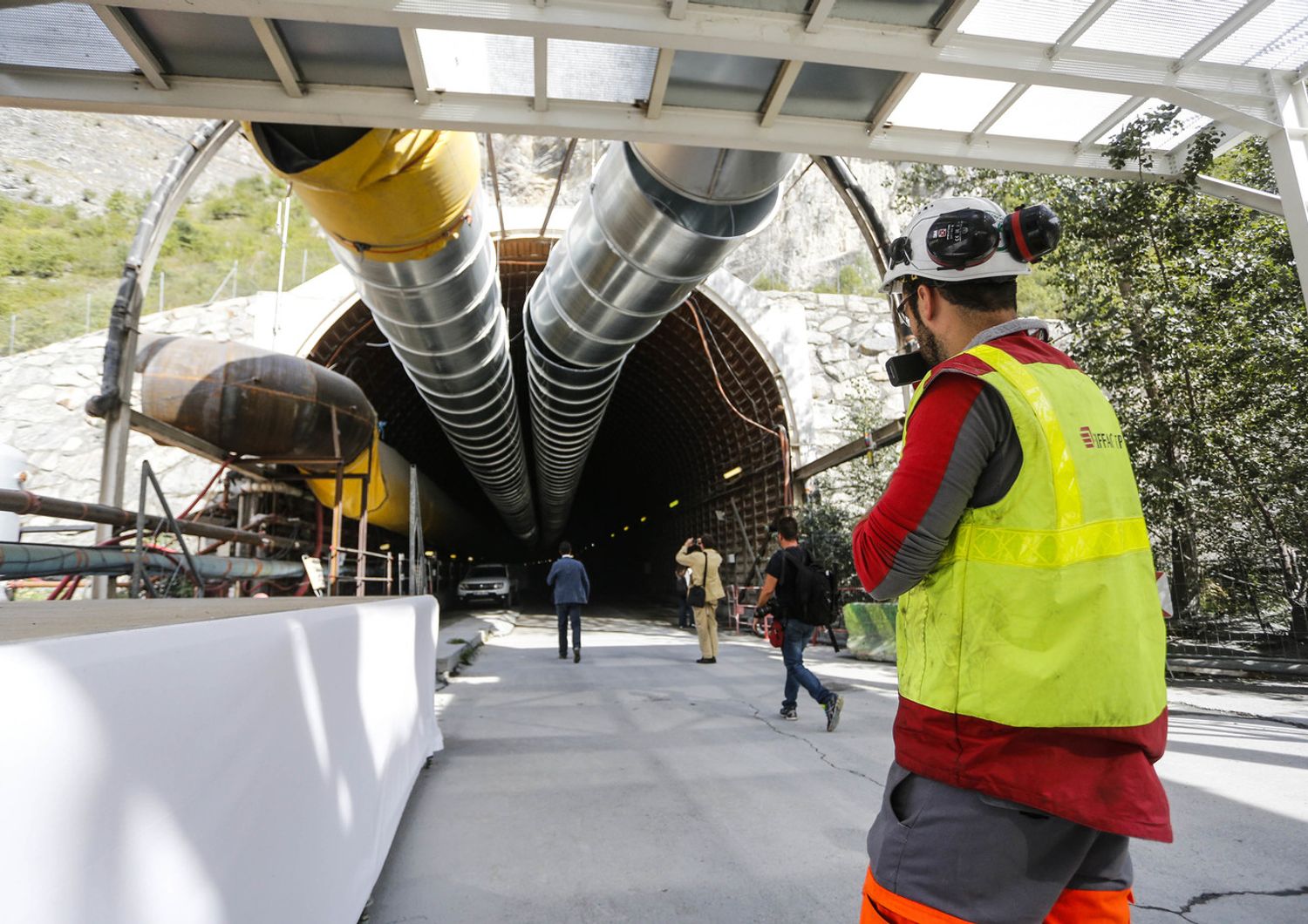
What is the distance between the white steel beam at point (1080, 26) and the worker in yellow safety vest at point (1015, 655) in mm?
3849

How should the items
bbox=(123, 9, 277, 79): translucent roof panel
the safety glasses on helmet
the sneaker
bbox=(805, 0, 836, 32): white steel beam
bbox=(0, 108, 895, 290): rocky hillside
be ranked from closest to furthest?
the safety glasses on helmet → bbox=(805, 0, 836, 32): white steel beam → bbox=(123, 9, 277, 79): translucent roof panel → the sneaker → bbox=(0, 108, 895, 290): rocky hillside

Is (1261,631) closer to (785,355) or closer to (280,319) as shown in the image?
(785,355)

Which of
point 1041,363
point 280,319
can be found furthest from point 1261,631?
point 280,319

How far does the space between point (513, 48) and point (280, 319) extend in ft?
40.5

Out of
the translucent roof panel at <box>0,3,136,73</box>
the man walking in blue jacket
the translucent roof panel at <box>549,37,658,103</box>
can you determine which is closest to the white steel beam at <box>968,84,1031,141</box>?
the translucent roof panel at <box>549,37,658,103</box>

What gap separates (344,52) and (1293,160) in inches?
235

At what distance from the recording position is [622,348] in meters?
9.20

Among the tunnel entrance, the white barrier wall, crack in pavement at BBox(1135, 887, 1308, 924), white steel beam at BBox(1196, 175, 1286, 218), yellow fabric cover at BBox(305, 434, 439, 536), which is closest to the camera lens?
the white barrier wall

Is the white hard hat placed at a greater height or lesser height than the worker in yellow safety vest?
greater

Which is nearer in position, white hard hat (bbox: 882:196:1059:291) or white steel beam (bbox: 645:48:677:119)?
white hard hat (bbox: 882:196:1059:291)

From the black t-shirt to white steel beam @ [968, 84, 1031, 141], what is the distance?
3663mm

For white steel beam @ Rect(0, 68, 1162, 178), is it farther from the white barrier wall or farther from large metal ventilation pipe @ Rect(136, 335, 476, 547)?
large metal ventilation pipe @ Rect(136, 335, 476, 547)

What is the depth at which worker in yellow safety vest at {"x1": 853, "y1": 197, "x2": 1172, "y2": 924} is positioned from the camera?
1.27m

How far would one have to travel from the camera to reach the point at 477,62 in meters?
4.57
